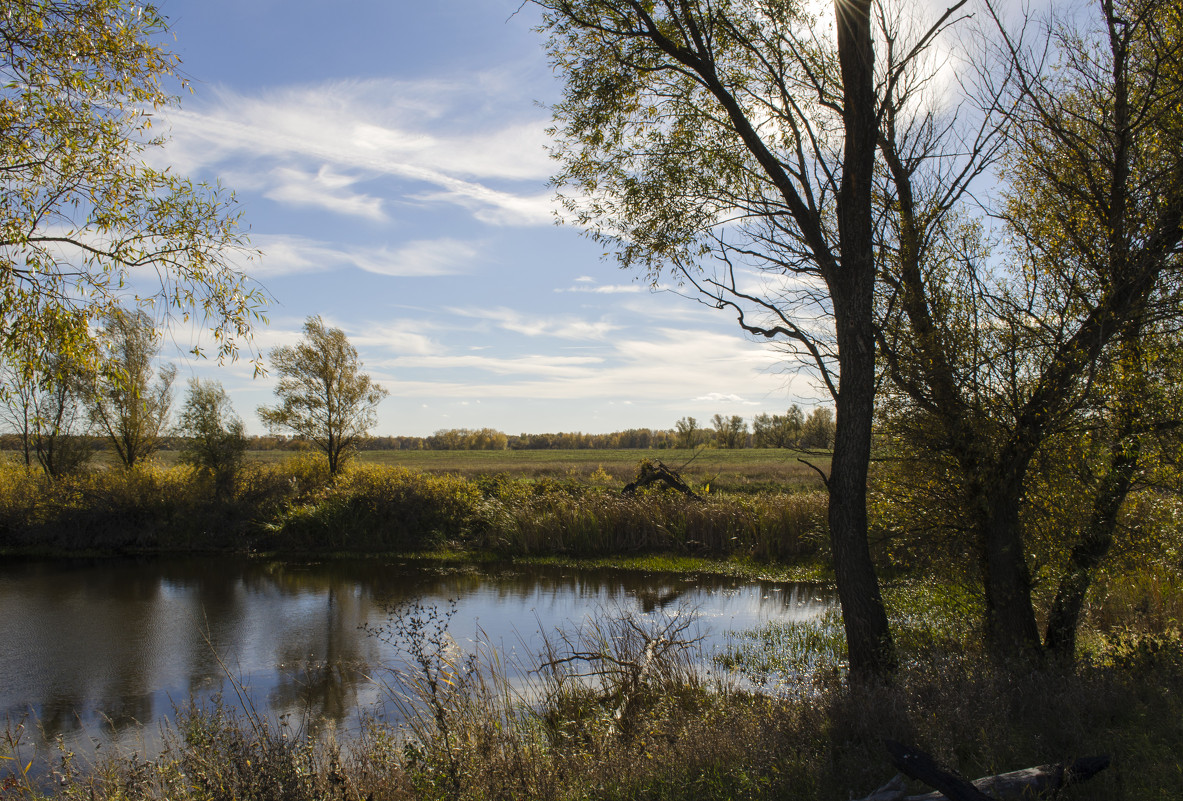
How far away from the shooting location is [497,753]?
558 centimetres

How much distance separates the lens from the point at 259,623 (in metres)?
14.2

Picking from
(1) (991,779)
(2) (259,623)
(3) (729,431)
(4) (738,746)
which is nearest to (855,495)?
(4) (738,746)

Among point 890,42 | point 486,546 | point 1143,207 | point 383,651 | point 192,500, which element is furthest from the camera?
point 192,500

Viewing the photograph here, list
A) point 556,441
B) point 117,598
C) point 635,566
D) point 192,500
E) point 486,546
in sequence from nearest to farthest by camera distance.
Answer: point 117,598 → point 635,566 → point 486,546 → point 192,500 → point 556,441

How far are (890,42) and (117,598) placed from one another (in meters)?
19.4

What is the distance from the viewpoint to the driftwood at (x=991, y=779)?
12.7ft

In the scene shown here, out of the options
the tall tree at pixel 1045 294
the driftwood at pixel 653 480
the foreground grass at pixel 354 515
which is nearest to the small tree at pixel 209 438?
the foreground grass at pixel 354 515

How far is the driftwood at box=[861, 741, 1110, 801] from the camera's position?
3.88 metres

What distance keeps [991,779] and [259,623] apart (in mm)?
13729

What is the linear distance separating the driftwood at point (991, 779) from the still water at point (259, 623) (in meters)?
4.86

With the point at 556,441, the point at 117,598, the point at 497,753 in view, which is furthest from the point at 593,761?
the point at 556,441

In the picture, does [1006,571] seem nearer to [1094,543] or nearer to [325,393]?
[1094,543]

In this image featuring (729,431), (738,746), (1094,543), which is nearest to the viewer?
(738,746)

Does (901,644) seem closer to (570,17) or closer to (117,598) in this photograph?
(570,17)
